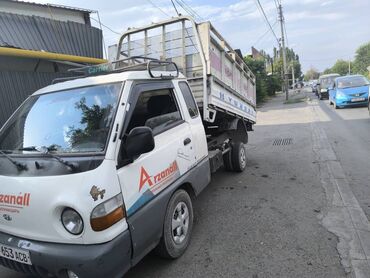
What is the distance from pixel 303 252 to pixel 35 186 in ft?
9.19

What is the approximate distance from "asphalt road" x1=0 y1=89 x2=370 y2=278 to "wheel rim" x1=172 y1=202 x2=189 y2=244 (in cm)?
22

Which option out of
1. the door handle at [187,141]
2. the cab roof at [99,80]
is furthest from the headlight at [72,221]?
the door handle at [187,141]

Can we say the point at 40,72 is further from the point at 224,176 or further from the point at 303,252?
the point at 303,252

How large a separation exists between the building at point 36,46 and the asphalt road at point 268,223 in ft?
16.7

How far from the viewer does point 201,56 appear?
220 inches

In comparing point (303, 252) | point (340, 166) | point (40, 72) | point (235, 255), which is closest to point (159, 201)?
point (235, 255)

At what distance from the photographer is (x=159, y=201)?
11.3 feet

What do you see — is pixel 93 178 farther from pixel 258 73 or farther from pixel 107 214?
pixel 258 73

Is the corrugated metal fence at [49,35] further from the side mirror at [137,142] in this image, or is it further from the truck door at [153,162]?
the side mirror at [137,142]

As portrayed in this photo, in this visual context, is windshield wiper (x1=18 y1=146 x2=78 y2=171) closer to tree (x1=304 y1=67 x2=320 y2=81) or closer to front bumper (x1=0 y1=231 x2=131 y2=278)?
front bumper (x1=0 y1=231 x2=131 y2=278)

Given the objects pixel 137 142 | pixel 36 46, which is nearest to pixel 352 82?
pixel 36 46

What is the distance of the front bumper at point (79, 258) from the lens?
265 centimetres

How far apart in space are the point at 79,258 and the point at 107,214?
380 mm

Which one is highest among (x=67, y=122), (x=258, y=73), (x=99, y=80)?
(x=258, y=73)
